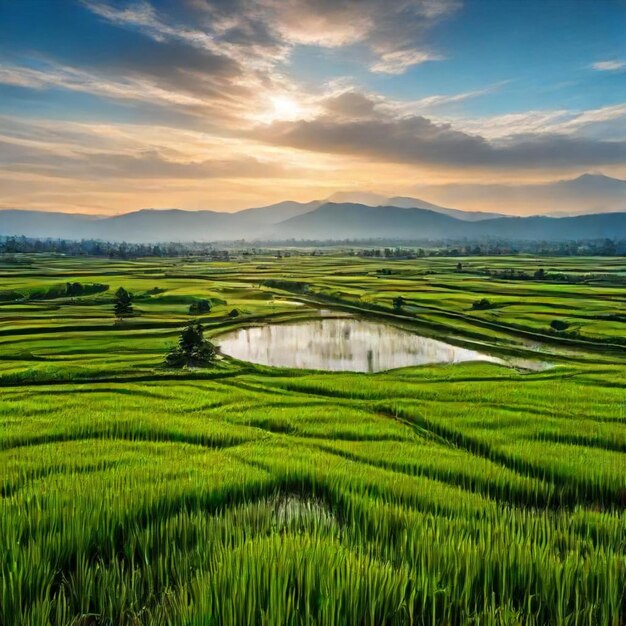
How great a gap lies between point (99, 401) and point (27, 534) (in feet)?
28.3

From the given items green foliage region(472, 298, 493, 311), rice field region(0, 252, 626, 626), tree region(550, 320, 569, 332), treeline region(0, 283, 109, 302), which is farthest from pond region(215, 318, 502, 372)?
treeline region(0, 283, 109, 302)

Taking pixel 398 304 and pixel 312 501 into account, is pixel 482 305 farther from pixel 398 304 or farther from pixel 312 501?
pixel 312 501

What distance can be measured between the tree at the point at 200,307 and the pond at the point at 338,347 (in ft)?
19.1

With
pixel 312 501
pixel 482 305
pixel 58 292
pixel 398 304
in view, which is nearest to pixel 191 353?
pixel 312 501

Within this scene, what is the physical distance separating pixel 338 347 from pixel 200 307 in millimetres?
13852

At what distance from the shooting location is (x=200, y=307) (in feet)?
106

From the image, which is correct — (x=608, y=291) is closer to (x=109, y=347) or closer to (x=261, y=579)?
(x=109, y=347)

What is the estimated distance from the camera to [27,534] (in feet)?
11.8

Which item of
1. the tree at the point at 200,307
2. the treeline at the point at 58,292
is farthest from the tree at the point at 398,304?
the treeline at the point at 58,292

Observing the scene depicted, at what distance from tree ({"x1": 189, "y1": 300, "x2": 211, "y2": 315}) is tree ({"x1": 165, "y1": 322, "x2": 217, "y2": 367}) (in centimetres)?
1270

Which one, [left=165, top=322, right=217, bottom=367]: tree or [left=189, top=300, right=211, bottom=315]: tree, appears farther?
[left=189, top=300, right=211, bottom=315]: tree

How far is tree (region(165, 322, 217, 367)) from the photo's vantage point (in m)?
18.0

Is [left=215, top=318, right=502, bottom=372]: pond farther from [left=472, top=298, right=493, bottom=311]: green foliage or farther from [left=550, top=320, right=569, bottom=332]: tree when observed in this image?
[left=472, top=298, right=493, bottom=311]: green foliage

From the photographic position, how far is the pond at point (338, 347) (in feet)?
66.7
